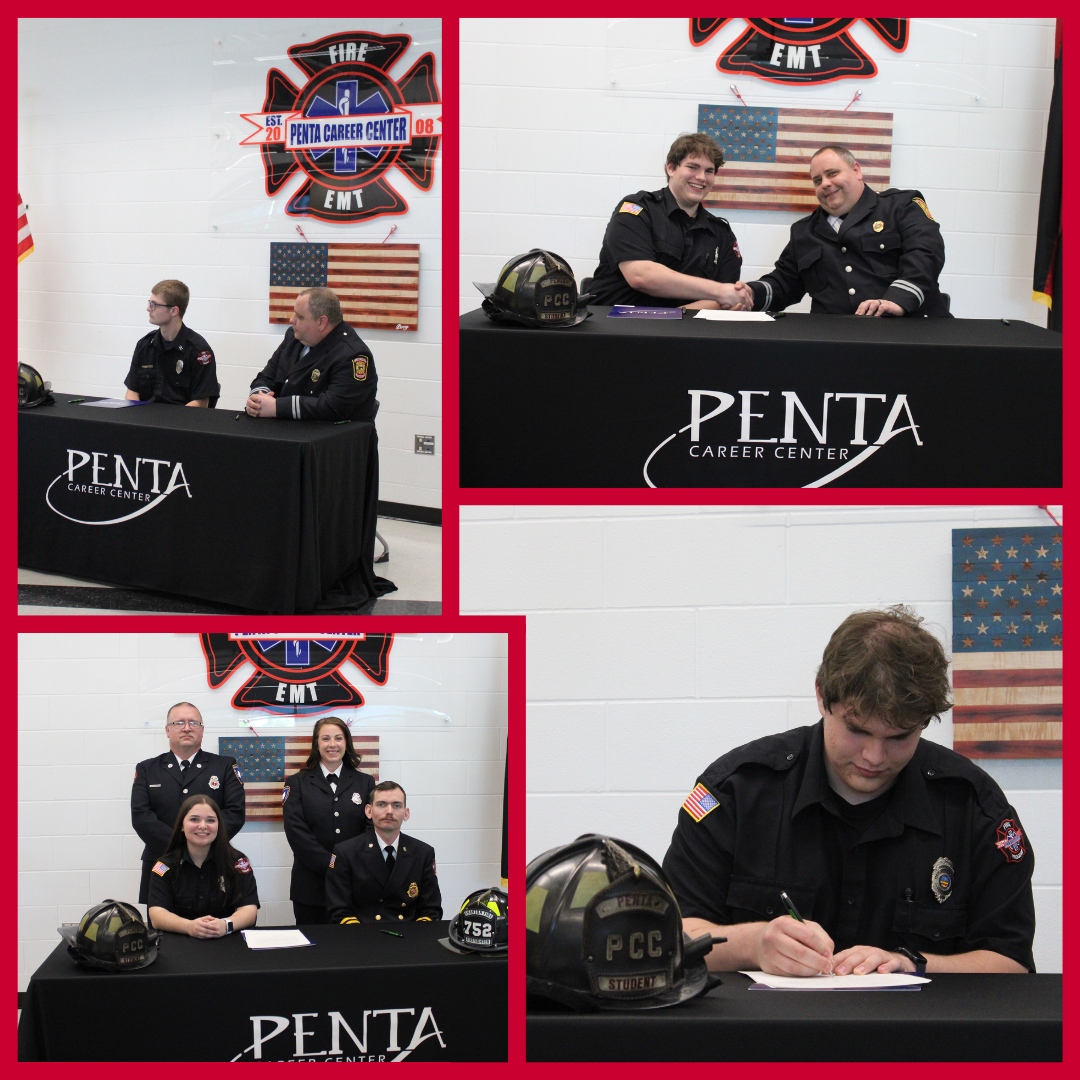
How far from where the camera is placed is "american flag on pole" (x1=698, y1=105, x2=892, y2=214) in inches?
177

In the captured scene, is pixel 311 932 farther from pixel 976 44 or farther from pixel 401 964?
pixel 976 44

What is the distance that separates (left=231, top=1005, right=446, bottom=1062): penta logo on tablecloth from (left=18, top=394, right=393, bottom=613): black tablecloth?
1.36 metres

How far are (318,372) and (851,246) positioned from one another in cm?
210

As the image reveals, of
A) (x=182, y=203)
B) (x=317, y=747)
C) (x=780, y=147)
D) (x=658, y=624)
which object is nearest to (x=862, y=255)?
(x=780, y=147)

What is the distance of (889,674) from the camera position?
179 cm

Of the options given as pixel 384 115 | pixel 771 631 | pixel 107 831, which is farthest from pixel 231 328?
pixel 771 631

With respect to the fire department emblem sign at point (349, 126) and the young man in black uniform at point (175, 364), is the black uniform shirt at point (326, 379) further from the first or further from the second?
the fire department emblem sign at point (349, 126)

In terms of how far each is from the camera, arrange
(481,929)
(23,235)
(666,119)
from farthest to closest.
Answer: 1. (23,235)
2. (666,119)
3. (481,929)

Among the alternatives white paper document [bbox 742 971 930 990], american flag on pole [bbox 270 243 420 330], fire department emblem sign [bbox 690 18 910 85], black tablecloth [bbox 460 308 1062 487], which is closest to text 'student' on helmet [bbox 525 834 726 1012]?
white paper document [bbox 742 971 930 990]

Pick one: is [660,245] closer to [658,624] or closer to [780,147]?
[780,147]

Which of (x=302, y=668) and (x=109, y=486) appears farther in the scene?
(x=302, y=668)

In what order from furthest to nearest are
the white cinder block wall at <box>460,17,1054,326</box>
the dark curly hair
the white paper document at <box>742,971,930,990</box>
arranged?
the white cinder block wall at <box>460,17,1054,326</box>, the dark curly hair, the white paper document at <box>742,971,930,990</box>

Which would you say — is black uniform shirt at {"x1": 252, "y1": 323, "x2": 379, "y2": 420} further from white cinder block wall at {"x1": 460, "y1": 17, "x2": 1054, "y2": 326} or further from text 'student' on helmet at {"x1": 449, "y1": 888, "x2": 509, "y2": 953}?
text 'student' on helmet at {"x1": 449, "y1": 888, "x2": 509, "y2": 953}

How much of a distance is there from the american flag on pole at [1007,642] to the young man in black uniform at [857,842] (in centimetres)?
114
